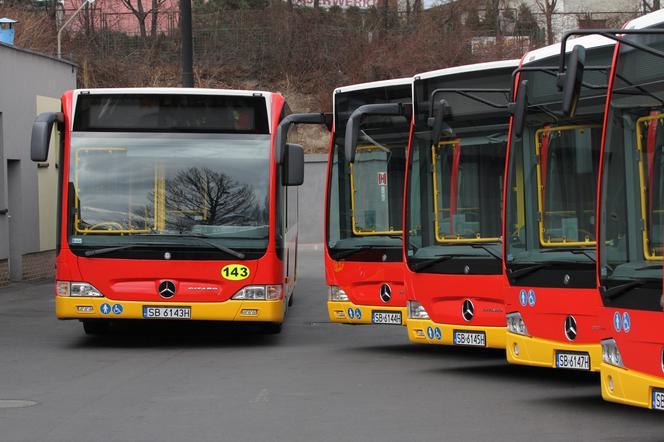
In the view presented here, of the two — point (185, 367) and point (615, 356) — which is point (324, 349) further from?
point (615, 356)

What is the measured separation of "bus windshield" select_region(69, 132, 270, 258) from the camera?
15.1 m

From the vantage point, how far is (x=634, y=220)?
28.5 ft

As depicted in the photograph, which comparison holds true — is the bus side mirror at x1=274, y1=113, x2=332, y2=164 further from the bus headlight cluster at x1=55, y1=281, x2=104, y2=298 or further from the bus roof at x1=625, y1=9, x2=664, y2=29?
the bus roof at x1=625, y1=9, x2=664, y2=29

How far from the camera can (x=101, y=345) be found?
16.1 meters

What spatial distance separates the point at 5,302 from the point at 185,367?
1041 centimetres

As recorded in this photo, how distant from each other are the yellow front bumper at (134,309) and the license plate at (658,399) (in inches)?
301

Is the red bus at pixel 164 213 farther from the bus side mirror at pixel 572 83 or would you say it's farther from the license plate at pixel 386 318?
the bus side mirror at pixel 572 83

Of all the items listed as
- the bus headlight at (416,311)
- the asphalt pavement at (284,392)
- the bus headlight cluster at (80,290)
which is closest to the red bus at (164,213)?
the bus headlight cluster at (80,290)

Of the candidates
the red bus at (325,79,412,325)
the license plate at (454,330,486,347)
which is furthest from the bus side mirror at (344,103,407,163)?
the license plate at (454,330,486,347)

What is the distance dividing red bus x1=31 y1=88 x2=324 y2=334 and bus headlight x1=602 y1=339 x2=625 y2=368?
6.87 meters

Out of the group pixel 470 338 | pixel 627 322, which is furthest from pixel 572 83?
pixel 470 338

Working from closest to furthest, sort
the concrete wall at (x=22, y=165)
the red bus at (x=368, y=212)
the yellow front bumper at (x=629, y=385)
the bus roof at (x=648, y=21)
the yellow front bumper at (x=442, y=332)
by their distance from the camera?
the yellow front bumper at (x=629, y=385), the bus roof at (x=648, y=21), the yellow front bumper at (x=442, y=332), the red bus at (x=368, y=212), the concrete wall at (x=22, y=165)

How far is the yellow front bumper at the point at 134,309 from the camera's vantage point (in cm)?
1506

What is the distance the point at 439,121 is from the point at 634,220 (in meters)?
4.36
